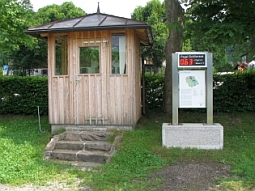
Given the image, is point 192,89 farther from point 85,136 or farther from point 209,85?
point 85,136

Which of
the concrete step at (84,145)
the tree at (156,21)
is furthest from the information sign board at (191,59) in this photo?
the tree at (156,21)

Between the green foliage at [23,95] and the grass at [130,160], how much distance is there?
2542 millimetres

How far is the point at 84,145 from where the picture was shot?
22.4 feet

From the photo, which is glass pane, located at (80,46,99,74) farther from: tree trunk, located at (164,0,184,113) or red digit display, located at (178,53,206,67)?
tree trunk, located at (164,0,184,113)

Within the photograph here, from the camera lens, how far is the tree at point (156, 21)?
23.9 metres

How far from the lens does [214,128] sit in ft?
21.0

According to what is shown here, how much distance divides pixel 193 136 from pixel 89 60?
129 inches

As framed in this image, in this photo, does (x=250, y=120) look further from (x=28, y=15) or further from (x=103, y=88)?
(x=28, y=15)

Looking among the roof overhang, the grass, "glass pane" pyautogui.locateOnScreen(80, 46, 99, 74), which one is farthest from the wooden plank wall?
the grass

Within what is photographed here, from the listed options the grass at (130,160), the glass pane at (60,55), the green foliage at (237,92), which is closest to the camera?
the grass at (130,160)

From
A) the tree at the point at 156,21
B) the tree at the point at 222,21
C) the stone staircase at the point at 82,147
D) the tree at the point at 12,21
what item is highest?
the tree at the point at 156,21

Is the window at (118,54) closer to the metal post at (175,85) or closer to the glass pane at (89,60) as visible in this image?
the glass pane at (89,60)

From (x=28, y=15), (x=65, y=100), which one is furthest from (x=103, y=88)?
(x=28, y=15)

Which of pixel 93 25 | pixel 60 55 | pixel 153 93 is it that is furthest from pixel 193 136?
pixel 153 93
